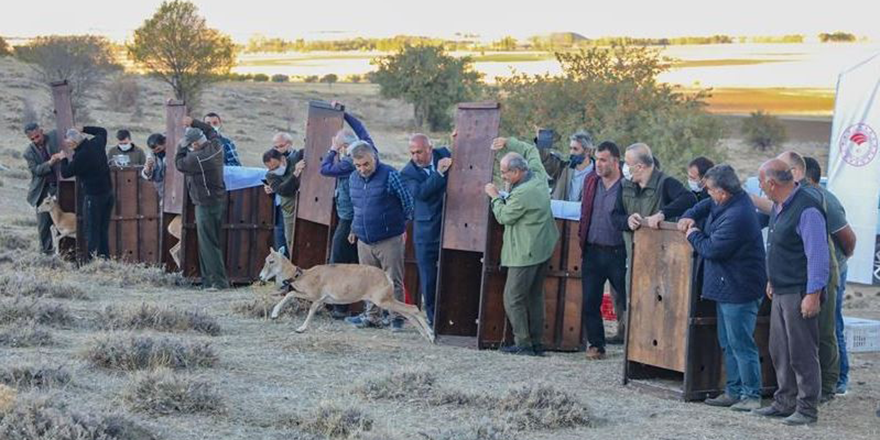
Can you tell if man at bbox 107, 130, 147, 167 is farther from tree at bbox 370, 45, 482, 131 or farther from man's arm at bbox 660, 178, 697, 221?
tree at bbox 370, 45, 482, 131

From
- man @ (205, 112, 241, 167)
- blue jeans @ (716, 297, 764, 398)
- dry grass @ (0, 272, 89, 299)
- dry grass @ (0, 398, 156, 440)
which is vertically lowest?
dry grass @ (0, 272, 89, 299)

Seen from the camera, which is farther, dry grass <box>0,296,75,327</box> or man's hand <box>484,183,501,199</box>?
dry grass <box>0,296,75,327</box>

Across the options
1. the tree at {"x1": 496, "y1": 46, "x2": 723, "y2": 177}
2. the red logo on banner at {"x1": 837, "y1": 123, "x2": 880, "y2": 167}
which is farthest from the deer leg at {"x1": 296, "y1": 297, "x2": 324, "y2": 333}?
the tree at {"x1": 496, "y1": 46, "x2": 723, "y2": 177}

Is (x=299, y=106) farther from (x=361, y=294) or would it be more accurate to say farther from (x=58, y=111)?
(x=361, y=294)

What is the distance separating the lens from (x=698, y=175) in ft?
36.1

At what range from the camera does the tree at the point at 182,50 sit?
60.2 metres

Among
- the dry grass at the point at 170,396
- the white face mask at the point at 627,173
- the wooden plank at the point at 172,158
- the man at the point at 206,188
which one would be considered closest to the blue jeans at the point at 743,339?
the white face mask at the point at 627,173

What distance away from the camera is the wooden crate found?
10117 mm

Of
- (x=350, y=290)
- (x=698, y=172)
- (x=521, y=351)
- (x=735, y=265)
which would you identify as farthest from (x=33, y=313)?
(x=735, y=265)

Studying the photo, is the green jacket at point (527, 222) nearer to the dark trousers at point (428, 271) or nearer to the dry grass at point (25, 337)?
the dark trousers at point (428, 271)

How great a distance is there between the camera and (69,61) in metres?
56.9

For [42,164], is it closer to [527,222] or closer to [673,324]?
[527,222]

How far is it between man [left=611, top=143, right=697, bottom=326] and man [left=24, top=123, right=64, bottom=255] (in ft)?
29.8

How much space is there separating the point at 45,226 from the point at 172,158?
9.58 ft
